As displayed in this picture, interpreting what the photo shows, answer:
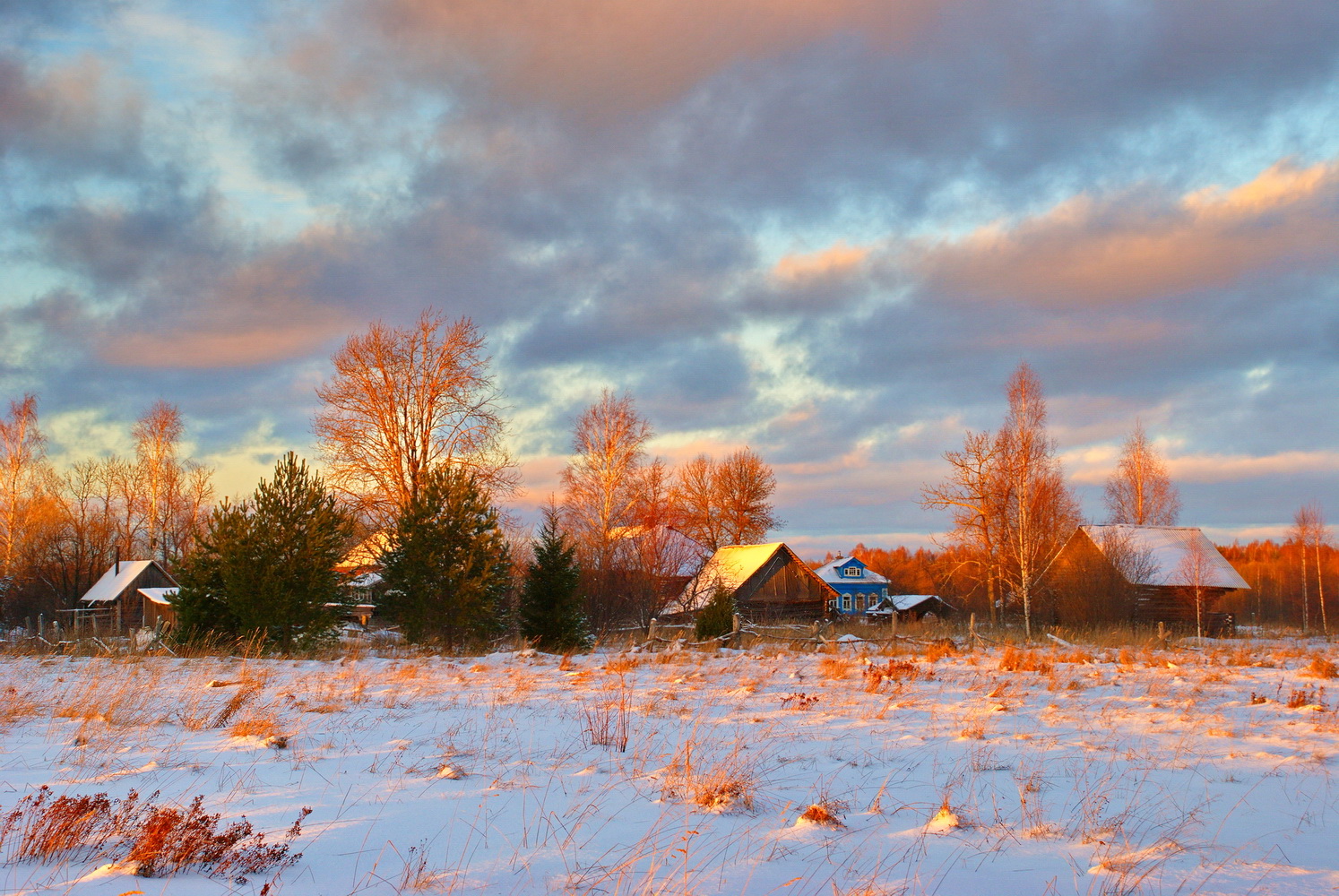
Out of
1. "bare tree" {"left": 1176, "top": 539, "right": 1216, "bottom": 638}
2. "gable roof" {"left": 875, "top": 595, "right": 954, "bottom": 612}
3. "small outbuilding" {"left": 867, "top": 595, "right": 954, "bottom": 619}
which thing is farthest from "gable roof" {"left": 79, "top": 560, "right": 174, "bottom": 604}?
"bare tree" {"left": 1176, "top": 539, "right": 1216, "bottom": 638}

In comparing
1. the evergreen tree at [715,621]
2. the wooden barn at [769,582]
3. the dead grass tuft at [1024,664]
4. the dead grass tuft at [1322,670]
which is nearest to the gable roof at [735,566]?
the wooden barn at [769,582]

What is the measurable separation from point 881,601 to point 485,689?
1984 inches

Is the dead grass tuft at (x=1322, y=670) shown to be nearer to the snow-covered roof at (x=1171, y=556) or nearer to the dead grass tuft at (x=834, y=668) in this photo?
the dead grass tuft at (x=834, y=668)

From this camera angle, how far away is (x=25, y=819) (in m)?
4.96

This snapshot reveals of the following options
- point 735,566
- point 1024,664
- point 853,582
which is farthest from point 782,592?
point 1024,664

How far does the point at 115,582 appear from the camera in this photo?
41.9m

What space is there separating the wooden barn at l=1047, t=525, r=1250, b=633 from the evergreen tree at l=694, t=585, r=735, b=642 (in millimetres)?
18397

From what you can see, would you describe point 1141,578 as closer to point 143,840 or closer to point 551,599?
point 551,599

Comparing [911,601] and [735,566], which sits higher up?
[735,566]

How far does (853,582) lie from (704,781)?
55976 millimetres

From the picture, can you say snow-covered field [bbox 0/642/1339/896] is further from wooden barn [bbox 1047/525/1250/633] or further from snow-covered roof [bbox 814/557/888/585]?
snow-covered roof [bbox 814/557/888/585]

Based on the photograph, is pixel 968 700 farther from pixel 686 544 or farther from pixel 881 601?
pixel 881 601

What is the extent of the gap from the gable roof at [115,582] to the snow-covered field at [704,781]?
111 ft

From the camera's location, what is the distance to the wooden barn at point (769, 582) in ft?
125
